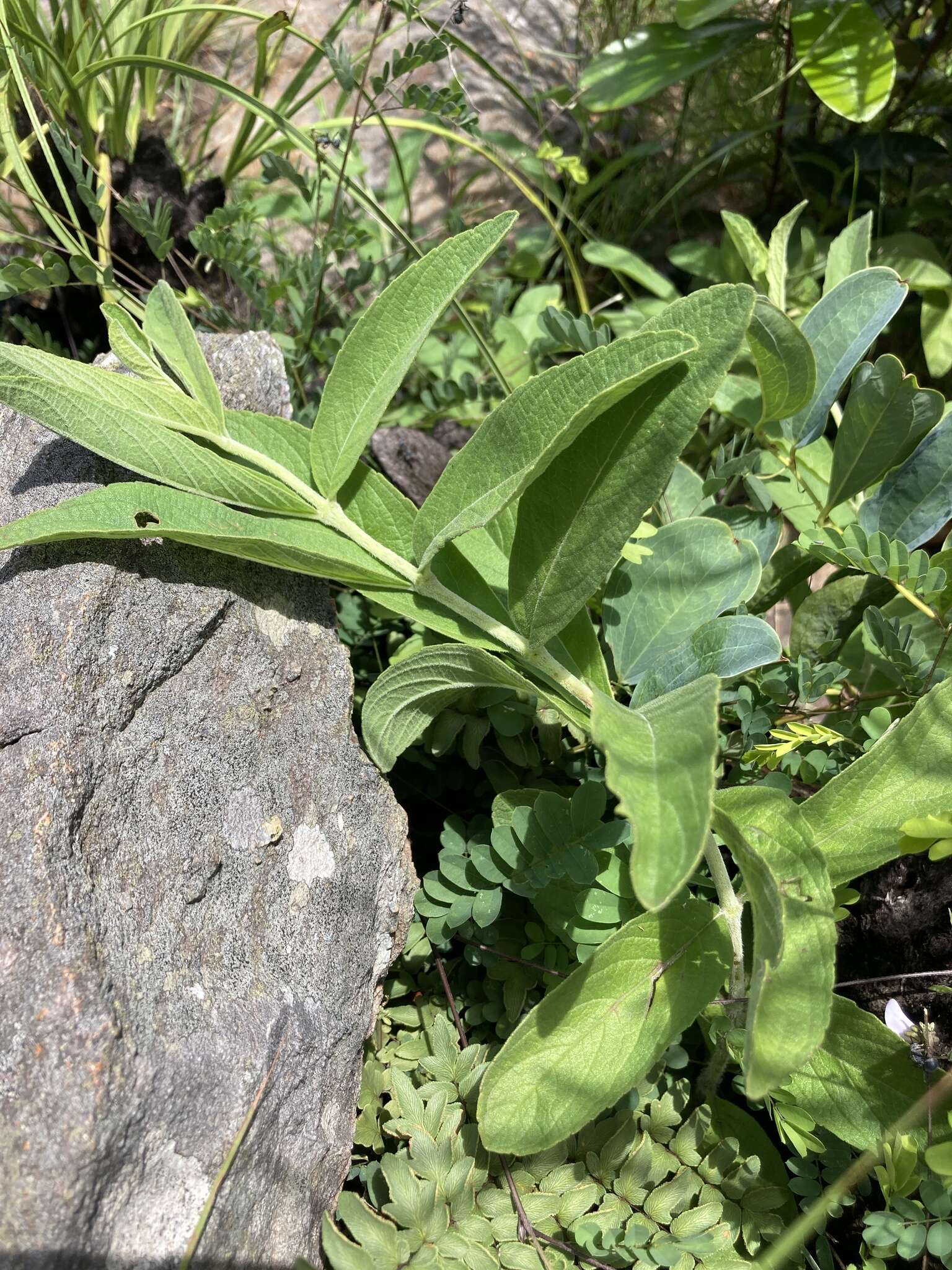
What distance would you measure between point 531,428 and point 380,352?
31cm

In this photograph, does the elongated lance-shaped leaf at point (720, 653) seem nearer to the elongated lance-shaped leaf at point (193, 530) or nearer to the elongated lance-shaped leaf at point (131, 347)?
the elongated lance-shaped leaf at point (193, 530)

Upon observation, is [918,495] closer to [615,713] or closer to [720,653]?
[720,653]

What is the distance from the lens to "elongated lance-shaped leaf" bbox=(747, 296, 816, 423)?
1.50 m

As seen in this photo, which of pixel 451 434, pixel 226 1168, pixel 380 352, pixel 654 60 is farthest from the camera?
pixel 654 60

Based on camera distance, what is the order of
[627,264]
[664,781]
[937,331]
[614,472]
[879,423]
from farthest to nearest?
[627,264] < [937,331] < [879,423] < [614,472] < [664,781]

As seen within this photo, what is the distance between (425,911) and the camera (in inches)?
55.5

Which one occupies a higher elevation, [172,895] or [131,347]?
[131,347]

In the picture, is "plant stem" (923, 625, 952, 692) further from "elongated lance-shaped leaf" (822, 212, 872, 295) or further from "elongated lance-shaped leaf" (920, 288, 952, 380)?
"elongated lance-shaped leaf" (920, 288, 952, 380)

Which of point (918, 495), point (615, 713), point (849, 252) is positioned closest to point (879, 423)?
point (918, 495)

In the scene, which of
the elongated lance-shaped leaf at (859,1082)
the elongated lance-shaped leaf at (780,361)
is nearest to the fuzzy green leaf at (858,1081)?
the elongated lance-shaped leaf at (859,1082)

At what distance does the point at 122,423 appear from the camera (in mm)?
1291

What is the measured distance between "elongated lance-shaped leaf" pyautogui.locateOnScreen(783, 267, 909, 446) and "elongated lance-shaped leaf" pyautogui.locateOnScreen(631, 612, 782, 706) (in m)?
0.51

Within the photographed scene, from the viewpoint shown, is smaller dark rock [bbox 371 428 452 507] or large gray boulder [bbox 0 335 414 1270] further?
smaller dark rock [bbox 371 428 452 507]

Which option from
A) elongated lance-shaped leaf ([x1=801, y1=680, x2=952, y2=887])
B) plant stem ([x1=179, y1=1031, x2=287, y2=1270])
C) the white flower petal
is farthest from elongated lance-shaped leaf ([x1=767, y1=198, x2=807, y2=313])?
plant stem ([x1=179, y1=1031, x2=287, y2=1270])
